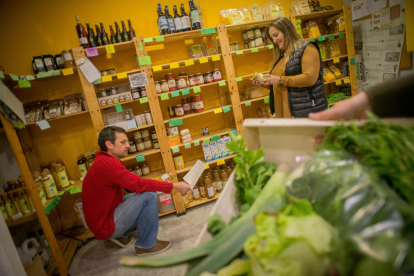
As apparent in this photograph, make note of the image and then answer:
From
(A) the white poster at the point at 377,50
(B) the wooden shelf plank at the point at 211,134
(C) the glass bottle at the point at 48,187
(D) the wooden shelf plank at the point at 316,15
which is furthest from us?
(D) the wooden shelf plank at the point at 316,15

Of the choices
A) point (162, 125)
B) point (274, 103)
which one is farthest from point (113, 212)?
point (274, 103)

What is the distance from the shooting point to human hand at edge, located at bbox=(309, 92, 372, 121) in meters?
0.84

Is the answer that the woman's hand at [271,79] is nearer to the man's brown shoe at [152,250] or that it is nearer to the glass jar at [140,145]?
the glass jar at [140,145]

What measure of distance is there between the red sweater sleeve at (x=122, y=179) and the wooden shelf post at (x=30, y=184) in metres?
0.75

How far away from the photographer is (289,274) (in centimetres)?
49

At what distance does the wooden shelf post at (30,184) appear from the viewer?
2.14 meters

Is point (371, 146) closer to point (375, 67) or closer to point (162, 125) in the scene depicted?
point (162, 125)

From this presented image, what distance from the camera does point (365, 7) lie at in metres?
3.39

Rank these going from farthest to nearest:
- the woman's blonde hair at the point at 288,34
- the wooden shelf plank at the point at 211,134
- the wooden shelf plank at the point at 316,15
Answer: the wooden shelf plank at the point at 316,15, the wooden shelf plank at the point at 211,134, the woman's blonde hair at the point at 288,34

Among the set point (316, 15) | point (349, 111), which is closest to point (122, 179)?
point (349, 111)

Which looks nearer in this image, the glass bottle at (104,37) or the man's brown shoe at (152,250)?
the man's brown shoe at (152,250)

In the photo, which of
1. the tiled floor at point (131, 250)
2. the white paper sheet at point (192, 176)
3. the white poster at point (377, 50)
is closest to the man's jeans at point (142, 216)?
the tiled floor at point (131, 250)

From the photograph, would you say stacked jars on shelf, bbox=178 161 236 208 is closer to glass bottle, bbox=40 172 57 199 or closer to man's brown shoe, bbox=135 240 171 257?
man's brown shoe, bbox=135 240 171 257

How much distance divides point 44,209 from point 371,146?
9.28ft
